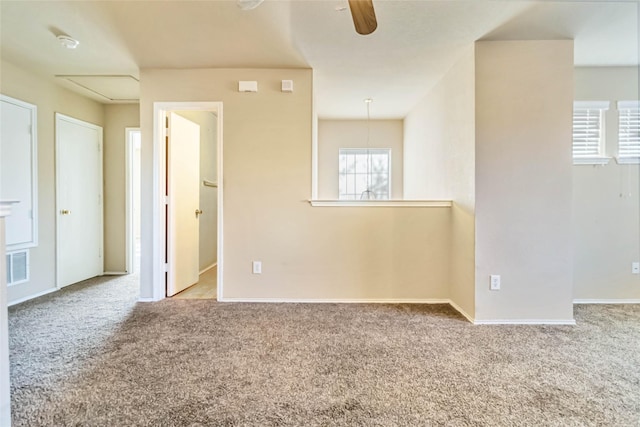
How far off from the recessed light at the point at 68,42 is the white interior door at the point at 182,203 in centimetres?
94

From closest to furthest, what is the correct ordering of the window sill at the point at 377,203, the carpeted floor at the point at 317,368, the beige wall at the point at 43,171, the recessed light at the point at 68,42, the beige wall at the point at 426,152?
1. the carpeted floor at the point at 317,368
2. the recessed light at the point at 68,42
3. the window sill at the point at 377,203
4. the beige wall at the point at 43,171
5. the beige wall at the point at 426,152

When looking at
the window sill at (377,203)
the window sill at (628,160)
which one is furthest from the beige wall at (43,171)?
the window sill at (628,160)

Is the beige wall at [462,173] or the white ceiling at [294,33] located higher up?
the white ceiling at [294,33]

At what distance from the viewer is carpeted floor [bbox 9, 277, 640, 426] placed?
1.52m

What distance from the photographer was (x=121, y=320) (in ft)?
8.90

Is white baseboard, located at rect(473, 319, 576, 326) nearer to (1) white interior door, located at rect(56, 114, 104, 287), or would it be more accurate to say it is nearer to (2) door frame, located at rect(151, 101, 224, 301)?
(2) door frame, located at rect(151, 101, 224, 301)

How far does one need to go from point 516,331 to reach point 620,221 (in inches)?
72.9

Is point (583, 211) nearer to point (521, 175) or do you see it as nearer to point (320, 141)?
point (521, 175)

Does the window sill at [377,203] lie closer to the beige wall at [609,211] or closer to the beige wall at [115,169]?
the beige wall at [609,211]

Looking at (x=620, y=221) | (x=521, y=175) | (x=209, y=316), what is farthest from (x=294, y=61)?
(x=620, y=221)

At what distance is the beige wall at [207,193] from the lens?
4465 millimetres

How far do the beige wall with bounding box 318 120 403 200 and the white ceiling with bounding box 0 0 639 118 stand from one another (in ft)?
7.04

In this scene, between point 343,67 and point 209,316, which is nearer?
point 209,316

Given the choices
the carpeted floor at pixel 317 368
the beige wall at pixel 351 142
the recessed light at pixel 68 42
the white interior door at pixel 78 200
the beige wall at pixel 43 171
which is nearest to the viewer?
the carpeted floor at pixel 317 368
